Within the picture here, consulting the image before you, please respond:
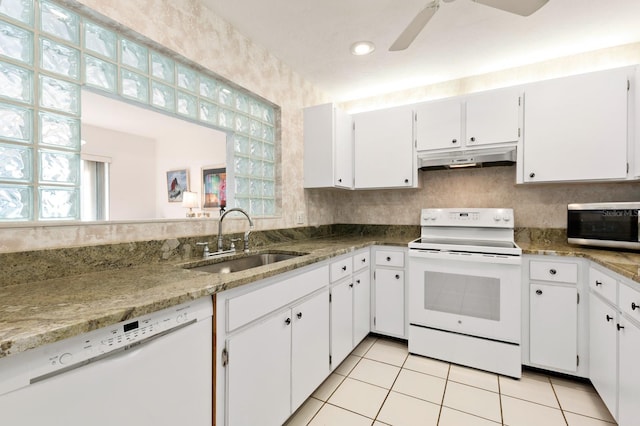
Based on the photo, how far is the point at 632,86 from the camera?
1.99 meters

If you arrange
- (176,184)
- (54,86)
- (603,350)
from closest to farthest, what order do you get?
(54,86) → (603,350) → (176,184)

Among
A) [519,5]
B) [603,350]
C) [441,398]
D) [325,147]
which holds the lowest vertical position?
[441,398]

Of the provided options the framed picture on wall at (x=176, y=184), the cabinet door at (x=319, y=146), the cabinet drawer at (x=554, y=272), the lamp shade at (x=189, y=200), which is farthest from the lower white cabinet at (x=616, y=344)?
the framed picture on wall at (x=176, y=184)

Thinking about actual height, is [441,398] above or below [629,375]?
below

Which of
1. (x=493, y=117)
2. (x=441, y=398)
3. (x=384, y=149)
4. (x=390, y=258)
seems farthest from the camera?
(x=384, y=149)

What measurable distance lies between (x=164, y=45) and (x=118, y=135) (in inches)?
159

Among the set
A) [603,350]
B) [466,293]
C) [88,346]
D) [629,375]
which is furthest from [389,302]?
[88,346]

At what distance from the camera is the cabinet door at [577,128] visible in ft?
6.63

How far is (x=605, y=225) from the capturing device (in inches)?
76.8

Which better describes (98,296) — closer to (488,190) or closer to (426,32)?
(426,32)

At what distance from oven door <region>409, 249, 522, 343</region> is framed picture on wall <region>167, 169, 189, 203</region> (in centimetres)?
405

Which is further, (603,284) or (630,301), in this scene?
(603,284)

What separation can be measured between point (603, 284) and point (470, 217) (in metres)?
0.94

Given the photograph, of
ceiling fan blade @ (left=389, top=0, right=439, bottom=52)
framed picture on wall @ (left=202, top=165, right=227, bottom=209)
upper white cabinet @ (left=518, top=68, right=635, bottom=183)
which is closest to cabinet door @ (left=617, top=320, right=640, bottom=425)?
upper white cabinet @ (left=518, top=68, right=635, bottom=183)
